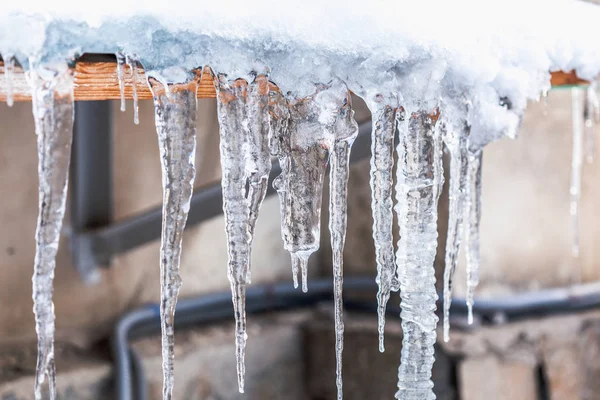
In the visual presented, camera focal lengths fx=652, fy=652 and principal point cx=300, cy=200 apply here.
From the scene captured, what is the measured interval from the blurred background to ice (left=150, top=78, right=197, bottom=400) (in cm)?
111

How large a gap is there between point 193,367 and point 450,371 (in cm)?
83

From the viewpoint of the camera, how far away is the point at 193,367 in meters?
2.13

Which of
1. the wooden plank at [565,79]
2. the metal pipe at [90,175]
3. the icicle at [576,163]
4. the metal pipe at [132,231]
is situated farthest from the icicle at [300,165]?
the icicle at [576,163]

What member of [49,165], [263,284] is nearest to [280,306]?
[263,284]

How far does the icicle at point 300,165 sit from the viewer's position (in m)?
0.77

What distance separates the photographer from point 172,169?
75cm

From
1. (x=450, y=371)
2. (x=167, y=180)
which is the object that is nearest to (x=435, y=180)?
(x=167, y=180)

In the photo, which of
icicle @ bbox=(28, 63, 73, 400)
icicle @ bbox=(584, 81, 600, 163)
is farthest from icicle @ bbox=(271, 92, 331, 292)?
icicle @ bbox=(584, 81, 600, 163)

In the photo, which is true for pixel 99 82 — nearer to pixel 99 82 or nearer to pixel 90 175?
pixel 99 82

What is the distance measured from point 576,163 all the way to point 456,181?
3.87ft

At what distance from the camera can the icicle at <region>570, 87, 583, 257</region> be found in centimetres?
200

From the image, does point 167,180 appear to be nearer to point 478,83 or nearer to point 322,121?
point 322,121

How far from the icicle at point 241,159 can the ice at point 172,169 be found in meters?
0.04

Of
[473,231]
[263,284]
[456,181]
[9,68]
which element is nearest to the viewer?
[9,68]
